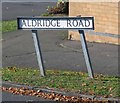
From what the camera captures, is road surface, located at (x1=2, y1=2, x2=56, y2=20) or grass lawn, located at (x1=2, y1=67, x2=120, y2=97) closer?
grass lawn, located at (x1=2, y1=67, x2=120, y2=97)

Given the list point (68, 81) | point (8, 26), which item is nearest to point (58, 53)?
point (68, 81)

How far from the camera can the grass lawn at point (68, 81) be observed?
29.6 ft

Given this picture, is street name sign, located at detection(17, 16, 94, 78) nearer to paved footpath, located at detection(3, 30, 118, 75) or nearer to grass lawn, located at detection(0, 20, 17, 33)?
paved footpath, located at detection(3, 30, 118, 75)

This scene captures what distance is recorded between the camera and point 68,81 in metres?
9.88

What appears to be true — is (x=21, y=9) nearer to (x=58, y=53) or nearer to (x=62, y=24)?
(x=58, y=53)

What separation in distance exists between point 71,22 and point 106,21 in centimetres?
497

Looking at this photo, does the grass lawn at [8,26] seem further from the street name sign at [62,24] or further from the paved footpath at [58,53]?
the street name sign at [62,24]

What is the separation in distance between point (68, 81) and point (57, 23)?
4.29 ft

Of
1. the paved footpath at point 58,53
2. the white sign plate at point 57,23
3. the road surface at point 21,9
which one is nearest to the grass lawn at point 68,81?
the paved footpath at point 58,53

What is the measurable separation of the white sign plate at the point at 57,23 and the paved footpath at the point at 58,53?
1.54 metres

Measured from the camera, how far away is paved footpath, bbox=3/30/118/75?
11867 mm

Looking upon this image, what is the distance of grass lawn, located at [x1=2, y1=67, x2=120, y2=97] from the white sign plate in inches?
44.2

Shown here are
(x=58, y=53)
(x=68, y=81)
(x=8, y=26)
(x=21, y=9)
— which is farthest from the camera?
(x=21, y=9)

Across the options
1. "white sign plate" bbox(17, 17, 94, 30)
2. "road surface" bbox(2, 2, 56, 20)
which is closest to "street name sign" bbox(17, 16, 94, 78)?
"white sign plate" bbox(17, 17, 94, 30)
